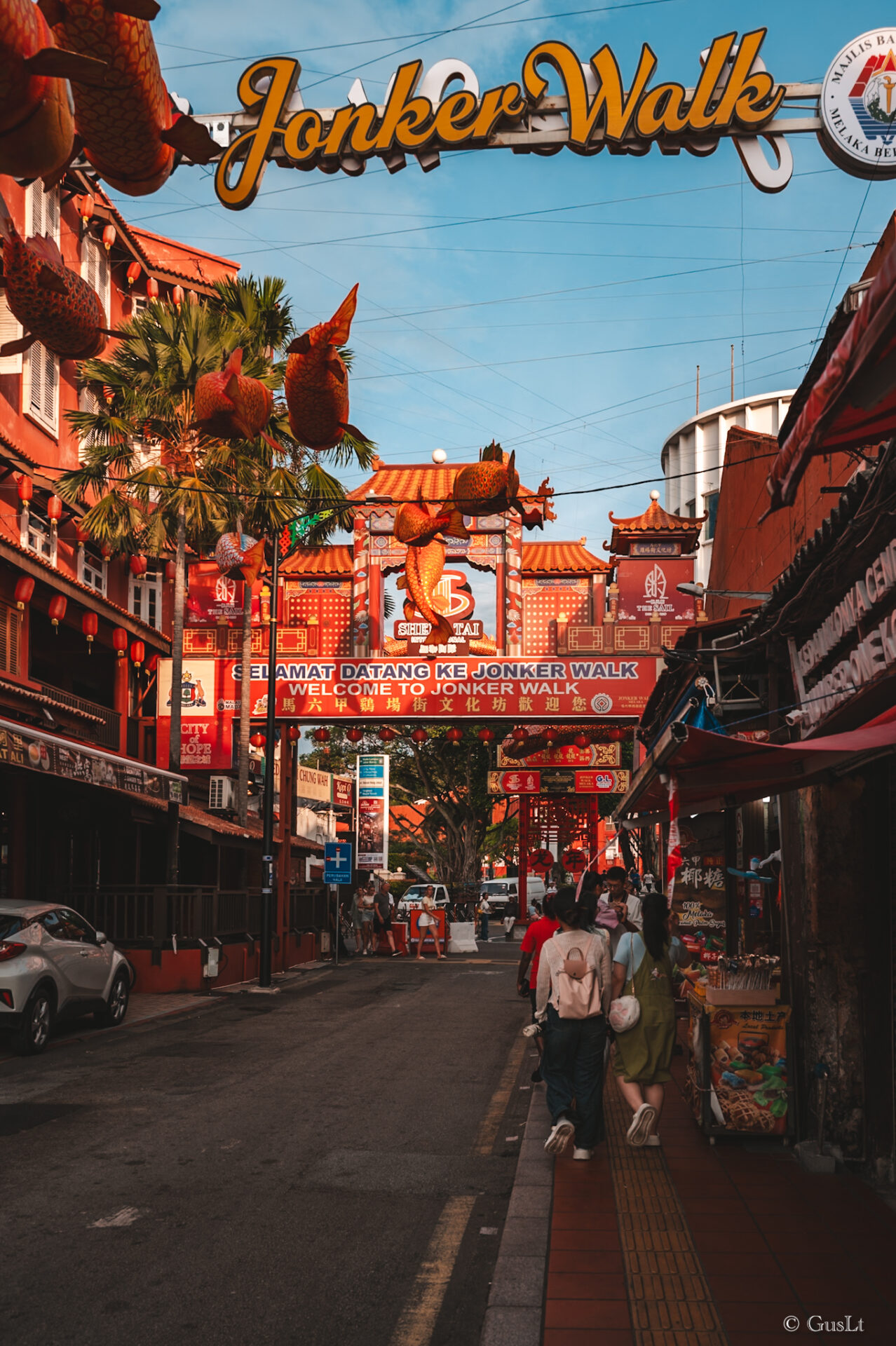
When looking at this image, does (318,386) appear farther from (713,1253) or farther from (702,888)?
(702,888)

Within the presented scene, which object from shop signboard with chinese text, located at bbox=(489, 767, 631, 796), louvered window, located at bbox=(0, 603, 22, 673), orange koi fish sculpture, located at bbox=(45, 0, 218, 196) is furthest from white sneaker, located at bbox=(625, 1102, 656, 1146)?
shop signboard with chinese text, located at bbox=(489, 767, 631, 796)

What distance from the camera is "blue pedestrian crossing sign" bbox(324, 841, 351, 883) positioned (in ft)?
94.4

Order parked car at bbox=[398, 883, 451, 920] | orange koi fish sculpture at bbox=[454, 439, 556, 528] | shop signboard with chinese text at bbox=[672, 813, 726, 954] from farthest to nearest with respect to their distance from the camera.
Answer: parked car at bbox=[398, 883, 451, 920], shop signboard with chinese text at bbox=[672, 813, 726, 954], orange koi fish sculpture at bbox=[454, 439, 556, 528]

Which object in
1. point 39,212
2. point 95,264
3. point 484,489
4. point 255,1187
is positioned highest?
point 95,264

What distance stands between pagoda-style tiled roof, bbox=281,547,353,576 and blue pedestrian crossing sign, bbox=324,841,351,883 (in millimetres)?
8323

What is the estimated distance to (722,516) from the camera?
20.4 m

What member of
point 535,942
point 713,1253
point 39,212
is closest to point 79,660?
point 39,212

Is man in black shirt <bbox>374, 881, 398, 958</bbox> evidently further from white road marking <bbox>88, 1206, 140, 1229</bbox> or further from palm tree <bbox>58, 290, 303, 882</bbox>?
white road marking <bbox>88, 1206, 140, 1229</bbox>

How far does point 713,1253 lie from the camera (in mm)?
6031

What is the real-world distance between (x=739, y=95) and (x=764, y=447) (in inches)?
374

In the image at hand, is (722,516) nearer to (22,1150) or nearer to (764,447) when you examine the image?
(764,447)

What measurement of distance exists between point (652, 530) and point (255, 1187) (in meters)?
27.0

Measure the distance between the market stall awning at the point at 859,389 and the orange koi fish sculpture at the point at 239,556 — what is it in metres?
19.8

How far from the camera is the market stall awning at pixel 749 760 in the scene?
5.77m
